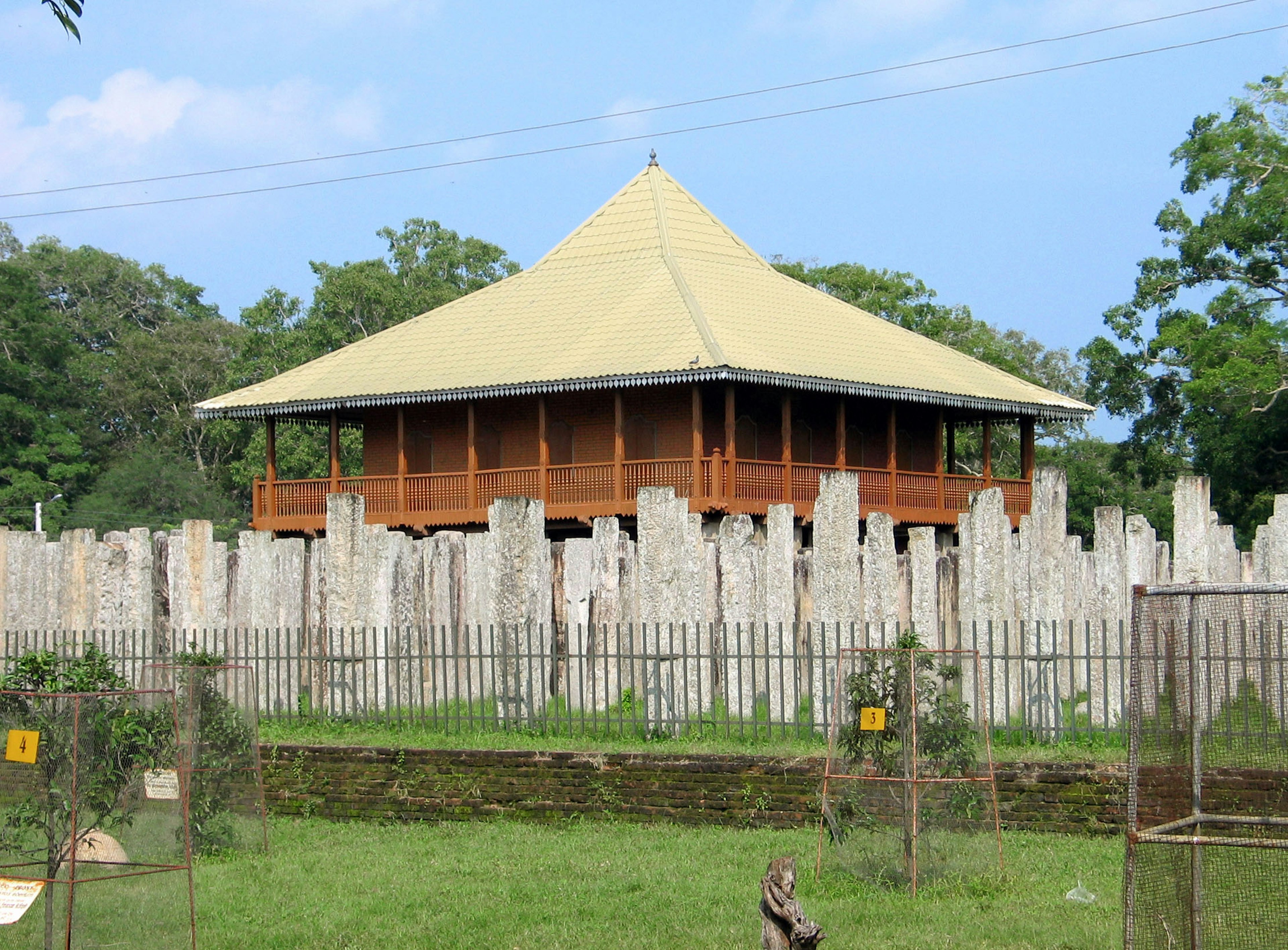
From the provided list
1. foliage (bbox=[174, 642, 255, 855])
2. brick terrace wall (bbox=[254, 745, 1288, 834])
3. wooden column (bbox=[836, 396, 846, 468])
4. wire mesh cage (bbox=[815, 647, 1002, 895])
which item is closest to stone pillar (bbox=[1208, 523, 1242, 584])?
wooden column (bbox=[836, 396, 846, 468])

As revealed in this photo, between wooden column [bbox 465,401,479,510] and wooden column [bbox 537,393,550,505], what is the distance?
106cm

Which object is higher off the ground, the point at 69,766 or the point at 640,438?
the point at 640,438

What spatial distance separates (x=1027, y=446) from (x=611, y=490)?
30.7 feet

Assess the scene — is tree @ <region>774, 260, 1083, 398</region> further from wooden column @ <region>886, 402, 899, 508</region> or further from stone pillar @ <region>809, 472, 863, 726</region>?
stone pillar @ <region>809, 472, 863, 726</region>

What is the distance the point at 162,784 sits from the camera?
30.7 feet

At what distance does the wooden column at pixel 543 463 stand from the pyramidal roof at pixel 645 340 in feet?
2.42

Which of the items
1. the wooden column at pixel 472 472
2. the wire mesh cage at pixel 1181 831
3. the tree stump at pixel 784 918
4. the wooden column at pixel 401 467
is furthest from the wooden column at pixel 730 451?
the tree stump at pixel 784 918

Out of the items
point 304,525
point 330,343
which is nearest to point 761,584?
point 304,525

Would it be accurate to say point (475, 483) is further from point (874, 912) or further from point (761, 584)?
point (874, 912)

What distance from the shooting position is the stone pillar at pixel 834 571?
1377 centimetres

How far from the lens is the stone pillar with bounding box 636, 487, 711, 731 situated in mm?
14180

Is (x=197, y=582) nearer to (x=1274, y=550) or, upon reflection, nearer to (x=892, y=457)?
(x=1274, y=550)

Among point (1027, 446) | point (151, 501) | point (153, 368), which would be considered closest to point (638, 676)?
point (1027, 446)

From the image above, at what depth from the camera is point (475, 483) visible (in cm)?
2858
